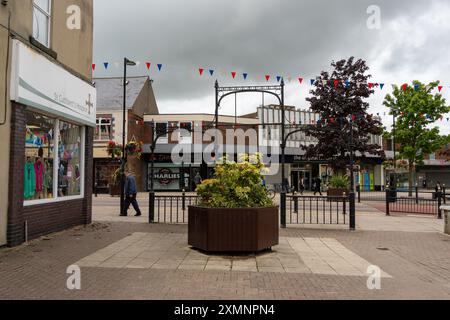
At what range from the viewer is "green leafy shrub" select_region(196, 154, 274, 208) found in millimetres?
Result: 8242

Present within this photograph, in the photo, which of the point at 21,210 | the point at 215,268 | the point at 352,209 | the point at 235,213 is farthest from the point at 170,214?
the point at 215,268

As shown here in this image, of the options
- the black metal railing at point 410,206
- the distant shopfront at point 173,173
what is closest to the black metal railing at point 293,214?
the black metal railing at point 410,206

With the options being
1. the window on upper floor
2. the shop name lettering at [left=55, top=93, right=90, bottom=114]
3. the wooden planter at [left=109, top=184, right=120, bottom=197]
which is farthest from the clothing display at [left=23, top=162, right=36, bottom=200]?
the wooden planter at [left=109, top=184, right=120, bottom=197]

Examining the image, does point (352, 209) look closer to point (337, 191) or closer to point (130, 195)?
point (130, 195)

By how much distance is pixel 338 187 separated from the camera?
84.5 feet

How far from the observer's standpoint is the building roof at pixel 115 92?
37.6 m

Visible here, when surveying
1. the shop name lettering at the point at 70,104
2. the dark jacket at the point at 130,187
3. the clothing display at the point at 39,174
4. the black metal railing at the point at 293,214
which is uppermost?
the shop name lettering at the point at 70,104

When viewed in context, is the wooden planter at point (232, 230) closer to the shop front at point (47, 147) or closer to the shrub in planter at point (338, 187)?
the shop front at point (47, 147)

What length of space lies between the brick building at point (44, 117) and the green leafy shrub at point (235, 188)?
12.4ft

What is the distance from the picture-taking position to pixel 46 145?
33.3 ft

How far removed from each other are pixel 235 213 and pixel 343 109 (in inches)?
889

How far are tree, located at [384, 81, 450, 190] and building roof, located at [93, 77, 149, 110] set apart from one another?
2308 centimetres
